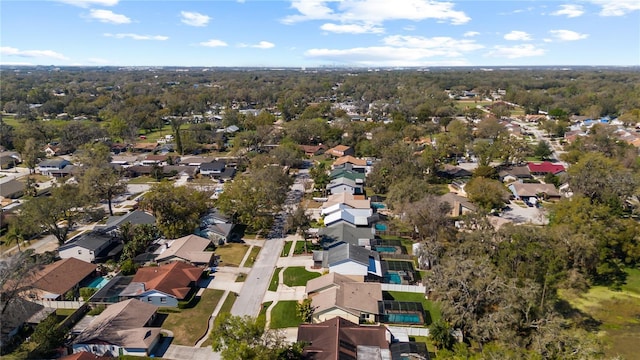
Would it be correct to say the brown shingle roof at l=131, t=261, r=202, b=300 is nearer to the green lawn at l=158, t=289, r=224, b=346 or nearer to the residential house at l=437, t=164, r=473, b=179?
the green lawn at l=158, t=289, r=224, b=346

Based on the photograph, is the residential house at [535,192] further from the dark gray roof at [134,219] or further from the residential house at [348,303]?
the dark gray roof at [134,219]

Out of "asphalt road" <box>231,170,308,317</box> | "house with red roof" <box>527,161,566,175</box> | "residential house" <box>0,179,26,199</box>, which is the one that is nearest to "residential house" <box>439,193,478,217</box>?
"asphalt road" <box>231,170,308,317</box>

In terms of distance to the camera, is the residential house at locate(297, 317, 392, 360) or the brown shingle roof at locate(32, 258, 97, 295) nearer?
the residential house at locate(297, 317, 392, 360)

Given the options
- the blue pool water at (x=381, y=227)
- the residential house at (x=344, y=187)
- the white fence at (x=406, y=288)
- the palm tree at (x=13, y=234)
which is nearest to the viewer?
the white fence at (x=406, y=288)

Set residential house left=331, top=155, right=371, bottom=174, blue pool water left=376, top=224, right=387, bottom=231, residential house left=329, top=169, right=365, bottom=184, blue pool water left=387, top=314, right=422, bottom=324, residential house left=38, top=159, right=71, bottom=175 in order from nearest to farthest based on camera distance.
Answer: blue pool water left=387, top=314, right=422, bottom=324 < blue pool water left=376, top=224, right=387, bottom=231 < residential house left=329, top=169, right=365, bottom=184 < residential house left=38, top=159, right=71, bottom=175 < residential house left=331, top=155, right=371, bottom=174

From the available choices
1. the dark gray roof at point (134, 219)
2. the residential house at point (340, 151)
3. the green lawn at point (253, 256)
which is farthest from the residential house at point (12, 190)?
the residential house at point (340, 151)

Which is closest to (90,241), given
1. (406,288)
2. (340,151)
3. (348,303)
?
(348,303)

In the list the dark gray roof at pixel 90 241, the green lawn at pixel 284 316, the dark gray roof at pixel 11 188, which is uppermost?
the dark gray roof at pixel 11 188
